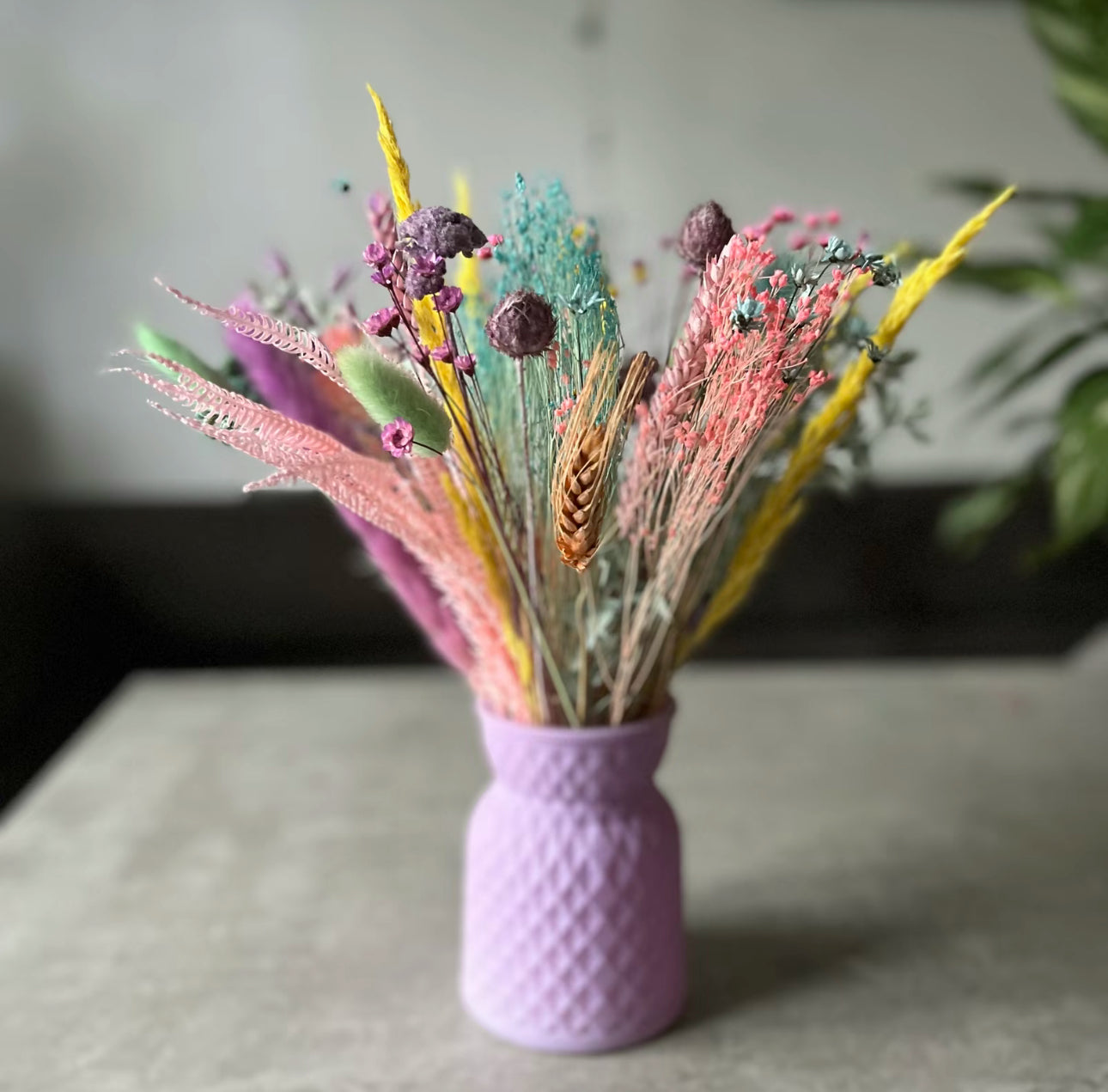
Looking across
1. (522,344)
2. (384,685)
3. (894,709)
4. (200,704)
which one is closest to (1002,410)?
(894,709)

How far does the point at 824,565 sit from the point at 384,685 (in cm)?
100

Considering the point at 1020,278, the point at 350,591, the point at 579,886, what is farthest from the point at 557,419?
the point at 350,591

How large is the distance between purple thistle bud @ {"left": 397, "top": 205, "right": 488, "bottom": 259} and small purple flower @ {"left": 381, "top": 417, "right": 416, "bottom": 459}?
0.07m

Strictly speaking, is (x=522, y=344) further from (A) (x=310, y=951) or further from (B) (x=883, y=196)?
(B) (x=883, y=196)

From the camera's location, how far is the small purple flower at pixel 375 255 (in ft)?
1.58

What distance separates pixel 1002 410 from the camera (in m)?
2.28

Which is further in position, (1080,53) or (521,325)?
(1080,53)

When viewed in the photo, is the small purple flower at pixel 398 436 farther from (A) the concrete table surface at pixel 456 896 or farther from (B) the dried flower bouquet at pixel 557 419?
(A) the concrete table surface at pixel 456 896

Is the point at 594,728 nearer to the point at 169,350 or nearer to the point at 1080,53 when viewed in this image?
the point at 169,350

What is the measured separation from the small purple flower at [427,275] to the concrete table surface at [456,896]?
16.6 inches

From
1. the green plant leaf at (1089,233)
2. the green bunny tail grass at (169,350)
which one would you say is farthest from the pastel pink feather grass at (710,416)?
the green plant leaf at (1089,233)

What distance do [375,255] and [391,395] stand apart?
0.06 meters

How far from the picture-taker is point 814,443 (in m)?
0.62

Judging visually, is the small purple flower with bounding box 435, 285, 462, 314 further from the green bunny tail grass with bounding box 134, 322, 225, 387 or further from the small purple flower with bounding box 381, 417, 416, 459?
the green bunny tail grass with bounding box 134, 322, 225, 387
